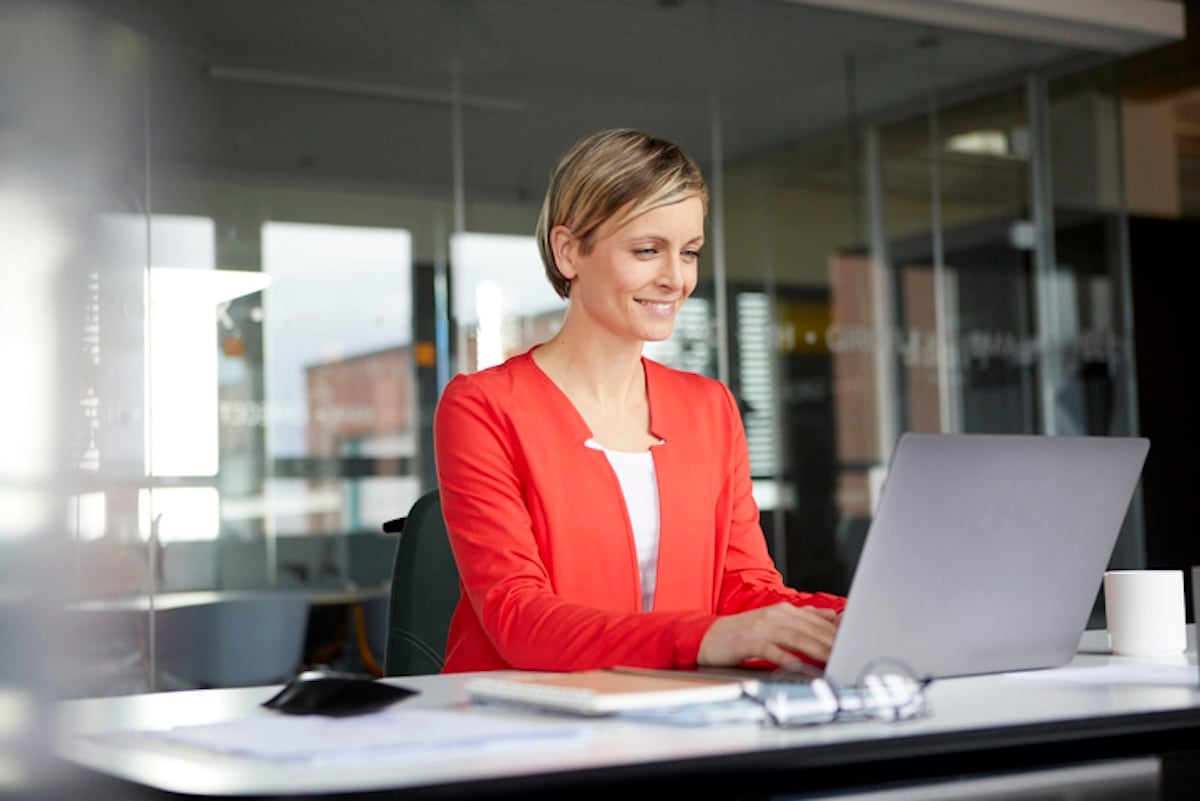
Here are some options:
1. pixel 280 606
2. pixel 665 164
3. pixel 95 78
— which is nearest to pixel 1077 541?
pixel 665 164

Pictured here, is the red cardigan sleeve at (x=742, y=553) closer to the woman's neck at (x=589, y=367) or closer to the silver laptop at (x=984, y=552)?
the woman's neck at (x=589, y=367)

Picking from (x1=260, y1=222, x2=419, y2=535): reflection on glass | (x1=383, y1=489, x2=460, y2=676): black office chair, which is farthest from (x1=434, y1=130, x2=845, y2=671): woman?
(x1=260, y1=222, x2=419, y2=535): reflection on glass

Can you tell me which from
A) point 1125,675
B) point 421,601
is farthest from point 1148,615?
point 421,601

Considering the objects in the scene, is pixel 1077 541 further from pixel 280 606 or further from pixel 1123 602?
pixel 280 606

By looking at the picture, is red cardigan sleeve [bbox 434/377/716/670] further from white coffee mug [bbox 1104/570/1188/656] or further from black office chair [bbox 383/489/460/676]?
white coffee mug [bbox 1104/570/1188/656]

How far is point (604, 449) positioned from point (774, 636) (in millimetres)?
625

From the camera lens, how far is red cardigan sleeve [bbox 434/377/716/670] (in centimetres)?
151

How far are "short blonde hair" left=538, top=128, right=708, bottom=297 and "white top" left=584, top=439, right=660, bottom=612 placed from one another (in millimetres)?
303

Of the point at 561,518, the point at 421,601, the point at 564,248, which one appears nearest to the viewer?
the point at 561,518

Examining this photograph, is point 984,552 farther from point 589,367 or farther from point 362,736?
point 589,367

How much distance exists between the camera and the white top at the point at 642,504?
1.95m

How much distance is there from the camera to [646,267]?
6.46ft

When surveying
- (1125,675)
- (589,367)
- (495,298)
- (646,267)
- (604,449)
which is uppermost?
(495,298)

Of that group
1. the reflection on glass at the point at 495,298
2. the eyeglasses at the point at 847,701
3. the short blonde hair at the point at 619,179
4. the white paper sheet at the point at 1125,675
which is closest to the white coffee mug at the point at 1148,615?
the white paper sheet at the point at 1125,675
